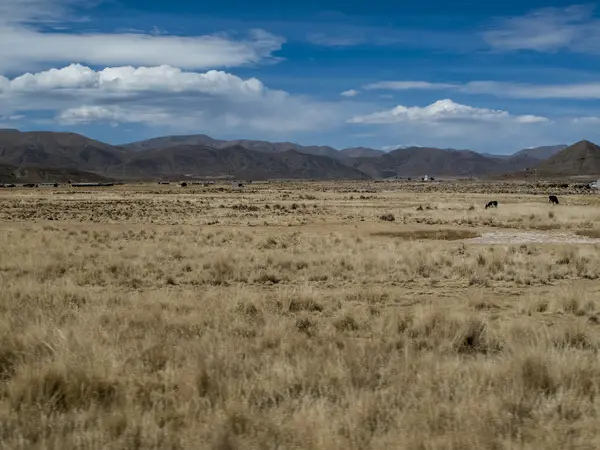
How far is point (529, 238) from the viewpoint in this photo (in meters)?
31.0

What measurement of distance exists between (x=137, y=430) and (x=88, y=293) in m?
8.60

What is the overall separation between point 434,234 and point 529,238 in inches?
201

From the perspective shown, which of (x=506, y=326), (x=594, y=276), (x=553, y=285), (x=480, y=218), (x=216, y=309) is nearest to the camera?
(x=506, y=326)

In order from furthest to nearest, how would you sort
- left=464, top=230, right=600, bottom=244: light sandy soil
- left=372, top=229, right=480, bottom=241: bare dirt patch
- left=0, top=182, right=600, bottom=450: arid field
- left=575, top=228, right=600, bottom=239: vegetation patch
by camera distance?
left=575, top=228, right=600, bottom=239: vegetation patch
left=372, top=229, right=480, bottom=241: bare dirt patch
left=464, top=230, right=600, bottom=244: light sandy soil
left=0, top=182, right=600, bottom=450: arid field

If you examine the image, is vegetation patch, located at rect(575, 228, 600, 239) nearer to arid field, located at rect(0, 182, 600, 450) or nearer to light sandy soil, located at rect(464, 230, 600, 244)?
light sandy soil, located at rect(464, 230, 600, 244)

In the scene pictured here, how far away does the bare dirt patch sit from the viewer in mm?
31853

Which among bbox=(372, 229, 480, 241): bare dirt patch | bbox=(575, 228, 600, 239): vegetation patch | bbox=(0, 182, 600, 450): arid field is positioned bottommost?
bbox=(372, 229, 480, 241): bare dirt patch

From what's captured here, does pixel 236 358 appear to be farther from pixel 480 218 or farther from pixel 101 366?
pixel 480 218

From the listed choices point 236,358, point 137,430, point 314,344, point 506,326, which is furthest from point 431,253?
point 137,430

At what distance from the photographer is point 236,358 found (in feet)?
24.1

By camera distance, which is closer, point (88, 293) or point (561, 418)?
point (561, 418)

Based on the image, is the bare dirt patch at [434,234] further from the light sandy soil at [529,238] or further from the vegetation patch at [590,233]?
the vegetation patch at [590,233]

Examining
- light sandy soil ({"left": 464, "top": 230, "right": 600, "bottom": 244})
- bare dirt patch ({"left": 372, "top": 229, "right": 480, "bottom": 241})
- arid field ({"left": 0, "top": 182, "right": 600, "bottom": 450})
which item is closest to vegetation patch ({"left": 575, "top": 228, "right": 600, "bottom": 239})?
light sandy soil ({"left": 464, "top": 230, "right": 600, "bottom": 244})

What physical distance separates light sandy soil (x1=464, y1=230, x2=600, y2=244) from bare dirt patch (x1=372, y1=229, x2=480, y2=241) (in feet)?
2.80
